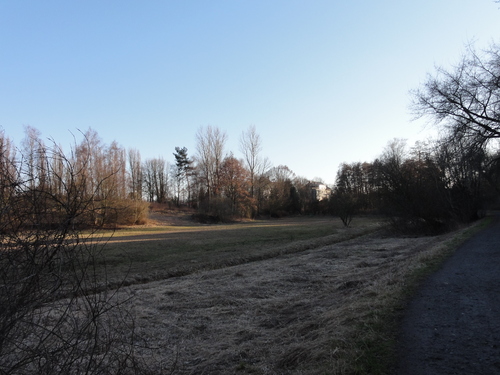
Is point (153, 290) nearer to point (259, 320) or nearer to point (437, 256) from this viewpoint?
point (259, 320)

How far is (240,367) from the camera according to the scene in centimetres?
437

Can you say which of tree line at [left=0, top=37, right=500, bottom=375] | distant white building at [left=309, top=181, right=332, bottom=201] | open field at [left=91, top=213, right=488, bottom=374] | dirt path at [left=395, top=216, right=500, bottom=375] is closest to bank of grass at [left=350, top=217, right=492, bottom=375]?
open field at [left=91, top=213, right=488, bottom=374]

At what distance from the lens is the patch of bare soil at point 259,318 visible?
427 cm

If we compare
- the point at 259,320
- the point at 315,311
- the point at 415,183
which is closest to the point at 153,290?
the point at 259,320

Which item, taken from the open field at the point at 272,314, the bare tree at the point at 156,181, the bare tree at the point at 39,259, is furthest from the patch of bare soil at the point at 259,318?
the bare tree at the point at 156,181

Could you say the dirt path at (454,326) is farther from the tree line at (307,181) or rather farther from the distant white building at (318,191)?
the distant white building at (318,191)

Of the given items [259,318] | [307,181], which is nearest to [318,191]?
[307,181]

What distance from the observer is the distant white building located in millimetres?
81681

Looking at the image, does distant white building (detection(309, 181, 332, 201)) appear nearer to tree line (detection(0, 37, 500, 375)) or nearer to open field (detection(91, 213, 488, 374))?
tree line (detection(0, 37, 500, 375))

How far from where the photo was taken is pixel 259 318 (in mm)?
6922

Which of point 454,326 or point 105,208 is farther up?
point 105,208

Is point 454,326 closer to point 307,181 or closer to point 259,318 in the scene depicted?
point 259,318

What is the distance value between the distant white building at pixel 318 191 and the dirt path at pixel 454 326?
70.2 meters

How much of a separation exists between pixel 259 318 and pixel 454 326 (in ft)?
11.9
